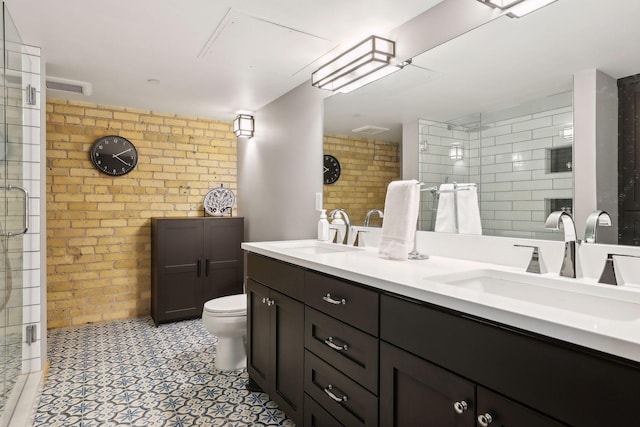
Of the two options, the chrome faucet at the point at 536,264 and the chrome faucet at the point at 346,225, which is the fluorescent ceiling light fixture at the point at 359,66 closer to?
the chrome faucet at the point at 346,225

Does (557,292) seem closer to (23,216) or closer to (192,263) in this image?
(23,216)

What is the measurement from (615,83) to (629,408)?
109 centimetres

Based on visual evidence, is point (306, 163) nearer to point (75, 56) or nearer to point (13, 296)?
point (75, 56)

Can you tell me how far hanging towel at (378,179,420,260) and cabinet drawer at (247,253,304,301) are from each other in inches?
18.2

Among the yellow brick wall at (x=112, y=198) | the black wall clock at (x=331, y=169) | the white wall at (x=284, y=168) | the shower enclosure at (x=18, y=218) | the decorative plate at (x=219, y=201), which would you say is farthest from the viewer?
the decorative plate at (x=219, y=201)

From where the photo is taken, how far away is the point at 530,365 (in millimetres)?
849

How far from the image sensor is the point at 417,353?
1.14 meters

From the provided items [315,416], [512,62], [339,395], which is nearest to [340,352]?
[339,395]

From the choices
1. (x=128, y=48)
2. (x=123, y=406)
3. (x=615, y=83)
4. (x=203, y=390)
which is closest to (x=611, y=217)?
(x=615, y=83)

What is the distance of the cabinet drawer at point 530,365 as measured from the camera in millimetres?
718

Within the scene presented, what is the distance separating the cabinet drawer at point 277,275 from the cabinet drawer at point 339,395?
1.01 ft

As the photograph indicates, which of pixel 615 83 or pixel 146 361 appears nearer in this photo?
pixel 615 83

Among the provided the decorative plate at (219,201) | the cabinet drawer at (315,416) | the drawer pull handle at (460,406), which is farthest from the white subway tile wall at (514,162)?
the decorative plate at (219,201)

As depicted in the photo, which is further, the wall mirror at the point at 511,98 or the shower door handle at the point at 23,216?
the shower door handle at the point at 23,216
